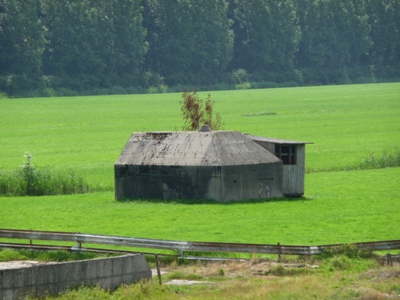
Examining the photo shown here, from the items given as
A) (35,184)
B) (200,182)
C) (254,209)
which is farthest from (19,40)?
(254,209)

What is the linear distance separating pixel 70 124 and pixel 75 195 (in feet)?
182

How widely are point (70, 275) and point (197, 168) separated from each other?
20.7m

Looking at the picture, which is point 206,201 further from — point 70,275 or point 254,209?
point 70,275

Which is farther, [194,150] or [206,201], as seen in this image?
[194,150]

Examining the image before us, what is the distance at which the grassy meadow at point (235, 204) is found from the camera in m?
42.1

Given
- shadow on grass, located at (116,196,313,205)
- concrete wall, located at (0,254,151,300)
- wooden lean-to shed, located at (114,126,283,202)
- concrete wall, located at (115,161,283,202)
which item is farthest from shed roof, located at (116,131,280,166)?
concrete wall, located at (0,254,151,300)

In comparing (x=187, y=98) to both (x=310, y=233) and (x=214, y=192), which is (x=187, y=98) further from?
(x=310, y=233)

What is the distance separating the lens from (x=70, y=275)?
1152 inches

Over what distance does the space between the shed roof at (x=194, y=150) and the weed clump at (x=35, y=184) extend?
6766 millimetres

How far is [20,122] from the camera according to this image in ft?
372

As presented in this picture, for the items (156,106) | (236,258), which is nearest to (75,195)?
(236,258)

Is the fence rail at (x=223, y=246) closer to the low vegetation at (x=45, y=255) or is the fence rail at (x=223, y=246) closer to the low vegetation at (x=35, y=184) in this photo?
the low vegetation at (x=45, y=255)

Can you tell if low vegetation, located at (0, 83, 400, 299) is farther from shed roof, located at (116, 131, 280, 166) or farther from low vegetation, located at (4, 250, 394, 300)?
shed roof, located at (116, 131, 280, 166)

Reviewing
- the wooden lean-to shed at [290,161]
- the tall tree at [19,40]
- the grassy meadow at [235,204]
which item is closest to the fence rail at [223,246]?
the grassy meadow at [235,204]
